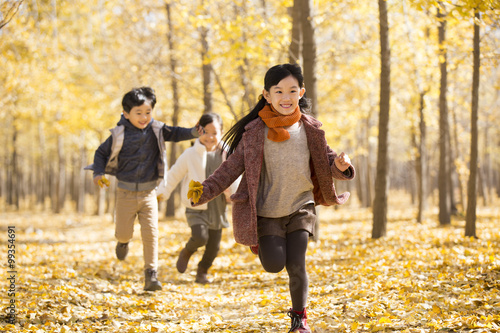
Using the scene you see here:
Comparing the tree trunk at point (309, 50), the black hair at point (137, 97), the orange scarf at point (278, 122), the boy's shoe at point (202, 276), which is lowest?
the boy's shoe at point (202, 276)

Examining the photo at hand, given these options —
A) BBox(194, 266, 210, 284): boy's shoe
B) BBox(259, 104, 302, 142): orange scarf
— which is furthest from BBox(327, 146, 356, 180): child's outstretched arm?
BBox(194, 266, 210, 284): boy's shoe

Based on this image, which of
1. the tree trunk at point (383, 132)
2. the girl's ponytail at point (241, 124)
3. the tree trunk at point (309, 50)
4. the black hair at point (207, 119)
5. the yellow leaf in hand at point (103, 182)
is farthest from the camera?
the tree trunk at point (383, 132)

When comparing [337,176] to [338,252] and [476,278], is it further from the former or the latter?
[338,252]

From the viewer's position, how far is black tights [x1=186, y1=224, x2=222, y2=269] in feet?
19.7

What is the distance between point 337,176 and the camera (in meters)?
3.60

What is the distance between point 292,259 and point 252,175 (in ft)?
2.38

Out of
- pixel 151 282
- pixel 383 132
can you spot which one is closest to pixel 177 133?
pixel 151 282

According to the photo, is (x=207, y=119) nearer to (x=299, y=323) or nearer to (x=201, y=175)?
(x=201, y=175)

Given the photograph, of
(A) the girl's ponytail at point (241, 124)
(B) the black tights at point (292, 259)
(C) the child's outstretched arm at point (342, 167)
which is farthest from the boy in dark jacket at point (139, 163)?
(C) the child's outstretched arm at point (342, 167)

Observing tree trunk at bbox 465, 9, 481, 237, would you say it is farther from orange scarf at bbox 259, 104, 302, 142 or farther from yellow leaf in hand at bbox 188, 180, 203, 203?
yellow leaf in hand at bbox 188, 180, 203, 203

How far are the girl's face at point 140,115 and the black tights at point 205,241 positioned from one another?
4.96ft

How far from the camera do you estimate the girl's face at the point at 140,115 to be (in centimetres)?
544

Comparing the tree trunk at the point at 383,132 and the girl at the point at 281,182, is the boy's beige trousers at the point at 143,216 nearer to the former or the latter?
the girl at the point at 281,182

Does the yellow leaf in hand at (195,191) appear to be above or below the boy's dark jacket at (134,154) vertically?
below
